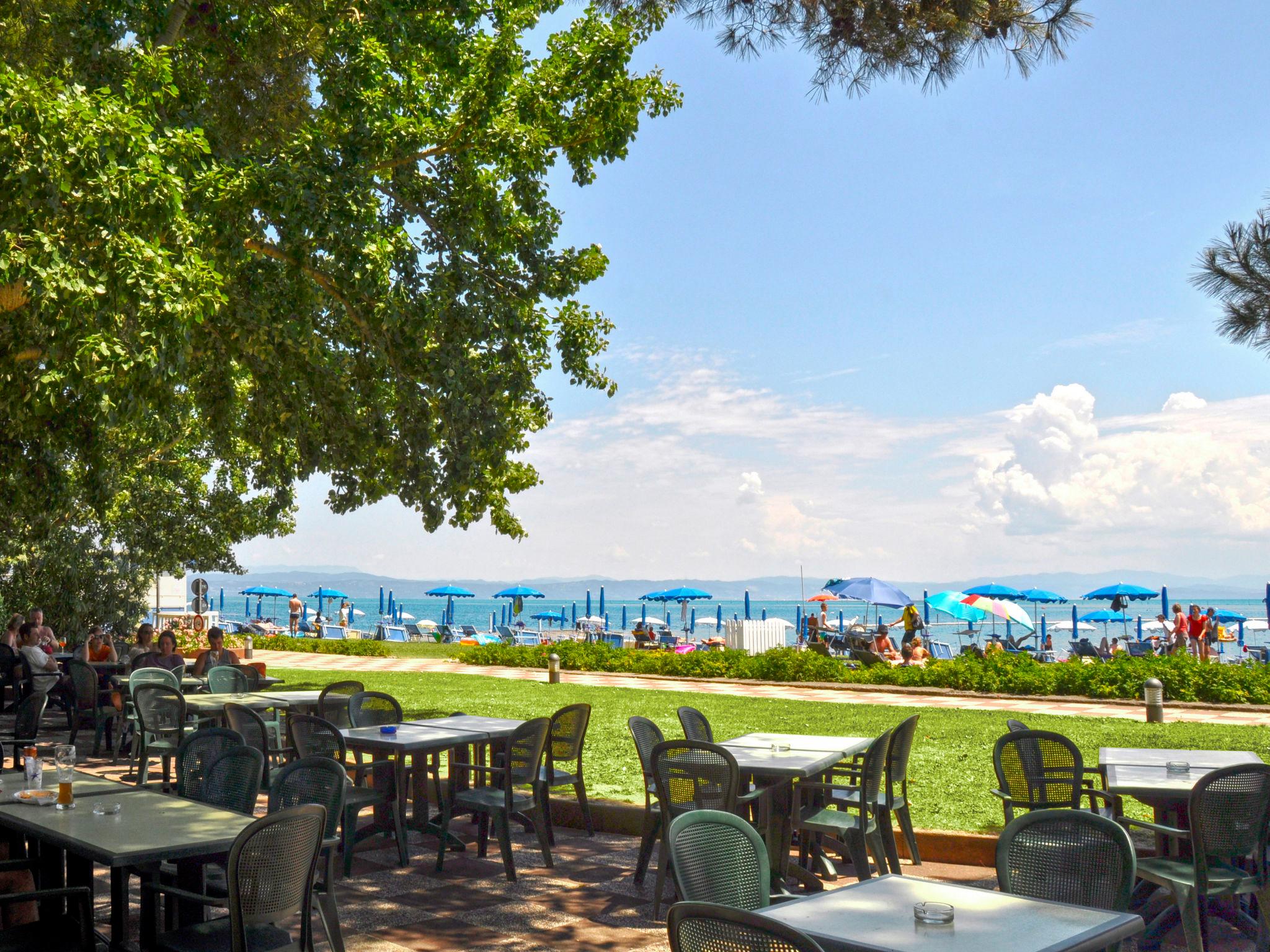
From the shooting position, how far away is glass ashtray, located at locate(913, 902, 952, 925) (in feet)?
10.2

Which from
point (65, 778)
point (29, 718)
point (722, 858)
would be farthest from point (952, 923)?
point (29, 718)

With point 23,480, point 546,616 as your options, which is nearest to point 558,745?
point 23,480

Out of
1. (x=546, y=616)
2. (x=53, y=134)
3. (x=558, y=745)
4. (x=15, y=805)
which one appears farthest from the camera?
(x=546, y=616)

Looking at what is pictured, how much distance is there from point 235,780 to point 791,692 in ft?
50.6

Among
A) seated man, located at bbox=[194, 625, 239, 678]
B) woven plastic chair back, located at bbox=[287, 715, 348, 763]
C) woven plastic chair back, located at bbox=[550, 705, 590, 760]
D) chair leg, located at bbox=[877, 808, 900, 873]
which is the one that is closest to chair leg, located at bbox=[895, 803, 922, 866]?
chair leg, located at bbox=[877, 808, 900, 873]

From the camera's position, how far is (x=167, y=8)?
32.9 feet

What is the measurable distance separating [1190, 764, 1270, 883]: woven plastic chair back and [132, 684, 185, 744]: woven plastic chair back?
7.78 m

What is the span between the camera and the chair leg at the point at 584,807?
7.73 meters

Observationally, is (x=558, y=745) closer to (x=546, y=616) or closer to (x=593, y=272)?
(x=593, y=272)

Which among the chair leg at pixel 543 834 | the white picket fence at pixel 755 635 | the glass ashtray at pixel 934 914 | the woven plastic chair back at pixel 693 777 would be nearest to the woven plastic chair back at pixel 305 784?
the woven plastic chair back at pixel 693 777

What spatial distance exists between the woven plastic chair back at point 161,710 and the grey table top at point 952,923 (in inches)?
289

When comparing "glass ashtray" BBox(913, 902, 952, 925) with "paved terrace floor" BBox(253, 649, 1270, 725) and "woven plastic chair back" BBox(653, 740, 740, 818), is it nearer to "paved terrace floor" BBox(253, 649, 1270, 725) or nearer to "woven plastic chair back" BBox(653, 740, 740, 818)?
"woven plastic chair back" BBox(653, 740, 740, 818)

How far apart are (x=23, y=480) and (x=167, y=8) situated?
4611mm

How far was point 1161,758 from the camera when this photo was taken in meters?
6.26
